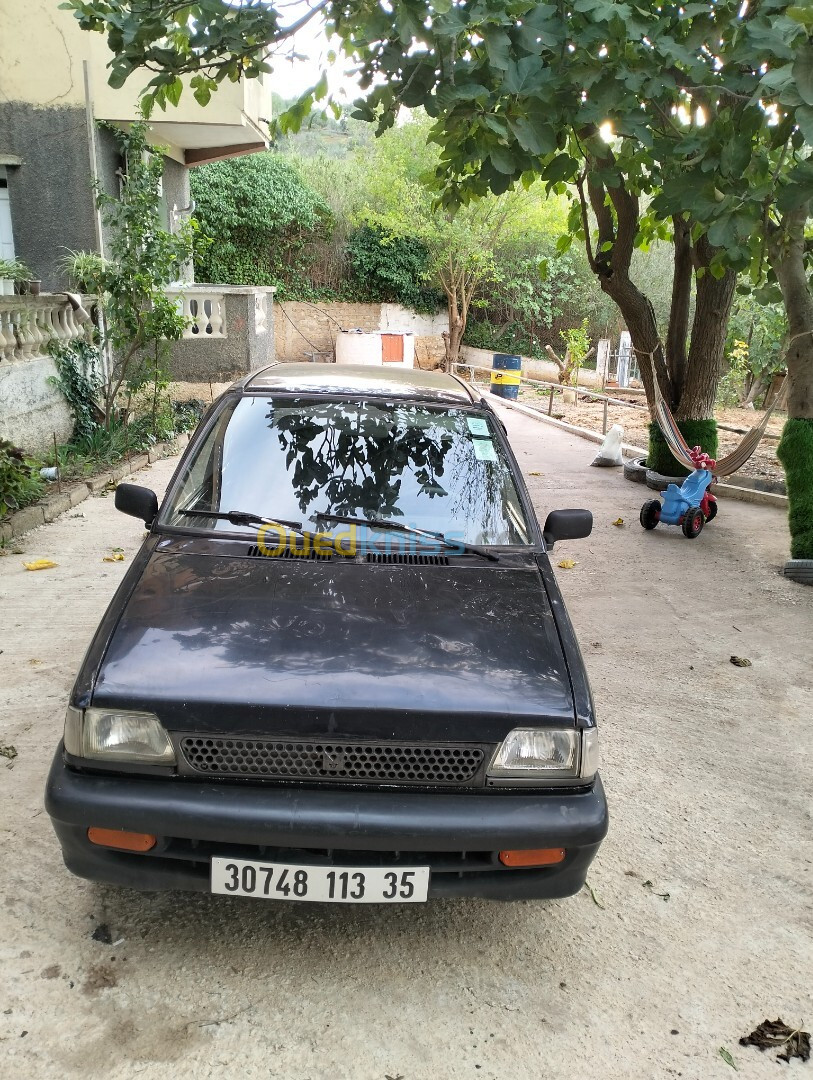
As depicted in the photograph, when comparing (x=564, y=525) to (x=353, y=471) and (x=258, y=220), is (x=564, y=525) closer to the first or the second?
(x=353, y=471)

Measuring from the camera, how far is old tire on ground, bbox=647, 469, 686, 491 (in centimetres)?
1074

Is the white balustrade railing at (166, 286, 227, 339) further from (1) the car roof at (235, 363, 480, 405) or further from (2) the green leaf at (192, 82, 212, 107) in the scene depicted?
(1) the car roof at (235, 363, 480, 405)

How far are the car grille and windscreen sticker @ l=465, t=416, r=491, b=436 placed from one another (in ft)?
5.81

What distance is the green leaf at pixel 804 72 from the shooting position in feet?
11.5

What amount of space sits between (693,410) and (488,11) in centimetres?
714

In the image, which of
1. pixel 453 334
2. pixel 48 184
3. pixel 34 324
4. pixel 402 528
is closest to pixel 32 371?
pixel 34 324

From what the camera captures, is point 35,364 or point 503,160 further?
point 35,364

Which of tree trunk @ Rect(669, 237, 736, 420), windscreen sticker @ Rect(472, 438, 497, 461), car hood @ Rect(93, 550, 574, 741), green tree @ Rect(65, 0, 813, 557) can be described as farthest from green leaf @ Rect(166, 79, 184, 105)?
tree trunk @ Rect(669, 237, 736, 420)

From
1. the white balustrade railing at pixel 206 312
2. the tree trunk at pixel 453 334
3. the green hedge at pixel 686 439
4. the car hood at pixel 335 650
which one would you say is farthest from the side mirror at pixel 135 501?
the tree trunk at pixel 453 334

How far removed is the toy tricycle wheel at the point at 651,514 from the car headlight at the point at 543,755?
637 centimetres

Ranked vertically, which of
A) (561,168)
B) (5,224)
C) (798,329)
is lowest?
(798,329)

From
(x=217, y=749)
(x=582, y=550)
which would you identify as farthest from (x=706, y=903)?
(x=582, y=550)

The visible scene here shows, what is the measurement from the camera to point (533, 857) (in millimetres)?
2525

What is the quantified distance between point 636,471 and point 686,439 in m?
1.07
